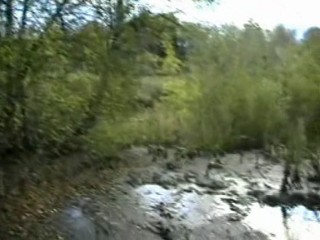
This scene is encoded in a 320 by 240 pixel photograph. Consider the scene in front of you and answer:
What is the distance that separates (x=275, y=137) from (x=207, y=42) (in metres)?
1.99

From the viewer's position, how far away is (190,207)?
8594mm

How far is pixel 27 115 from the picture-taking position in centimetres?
843

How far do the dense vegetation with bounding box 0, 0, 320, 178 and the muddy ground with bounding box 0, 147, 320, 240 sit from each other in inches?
28.6

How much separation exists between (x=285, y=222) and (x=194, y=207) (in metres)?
1.25

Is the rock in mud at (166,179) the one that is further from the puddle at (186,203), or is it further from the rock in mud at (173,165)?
the rock in mud at (173,165)

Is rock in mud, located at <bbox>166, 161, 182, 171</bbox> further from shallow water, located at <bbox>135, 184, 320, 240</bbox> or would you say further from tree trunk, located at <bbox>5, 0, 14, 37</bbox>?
tree trunk, located at <bbox>5, 0, 14, 37</bbox>

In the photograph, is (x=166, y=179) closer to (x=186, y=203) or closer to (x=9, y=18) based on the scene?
(x=186, y=203)

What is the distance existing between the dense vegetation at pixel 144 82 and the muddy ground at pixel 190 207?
0.73 metres

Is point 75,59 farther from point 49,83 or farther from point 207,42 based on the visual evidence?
point 207,42

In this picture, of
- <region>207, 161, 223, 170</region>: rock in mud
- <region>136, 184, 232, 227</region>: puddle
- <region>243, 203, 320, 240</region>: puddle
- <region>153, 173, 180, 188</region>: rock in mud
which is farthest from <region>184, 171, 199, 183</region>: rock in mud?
<region>243, 203, 320, 240</region>: puddle

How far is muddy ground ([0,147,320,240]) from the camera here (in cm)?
737

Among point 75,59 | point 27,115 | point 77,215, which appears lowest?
point 77,215

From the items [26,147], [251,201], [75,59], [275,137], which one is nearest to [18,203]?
[26,147]

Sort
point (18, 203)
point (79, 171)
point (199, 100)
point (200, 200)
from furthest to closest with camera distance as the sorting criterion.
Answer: point (199, 100)
point (79, 171)
point (200, 200)
point (18, 203)
